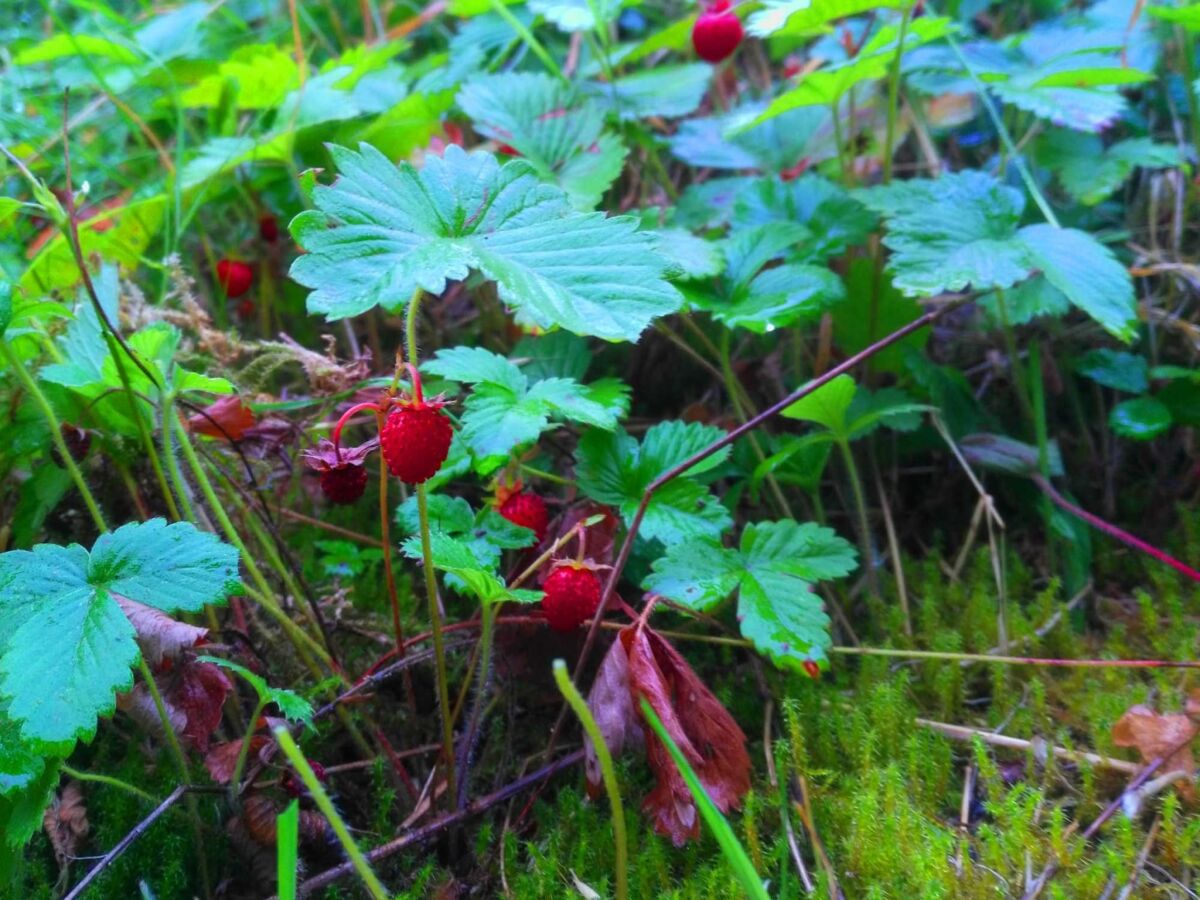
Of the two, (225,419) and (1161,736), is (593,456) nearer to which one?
(225,419)

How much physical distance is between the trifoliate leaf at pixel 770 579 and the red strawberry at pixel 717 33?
0.88 meters

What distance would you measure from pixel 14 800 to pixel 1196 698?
51.9 inches

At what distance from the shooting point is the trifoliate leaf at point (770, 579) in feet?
3.33

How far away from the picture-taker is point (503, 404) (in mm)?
1064

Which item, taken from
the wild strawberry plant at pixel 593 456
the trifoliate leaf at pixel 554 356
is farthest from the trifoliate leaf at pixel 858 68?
the trifoliate leaf at pixel 554 356

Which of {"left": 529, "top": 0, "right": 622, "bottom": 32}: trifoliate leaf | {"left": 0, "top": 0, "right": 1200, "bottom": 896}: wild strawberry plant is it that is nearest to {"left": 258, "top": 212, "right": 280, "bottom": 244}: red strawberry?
{"left": 0, "top": 0, "right": 1200, "bottom": 896}: wild strawberry plant

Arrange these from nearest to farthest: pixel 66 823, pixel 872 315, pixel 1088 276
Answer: pixel 66 823, pixel 1088 276, pixel 872 315

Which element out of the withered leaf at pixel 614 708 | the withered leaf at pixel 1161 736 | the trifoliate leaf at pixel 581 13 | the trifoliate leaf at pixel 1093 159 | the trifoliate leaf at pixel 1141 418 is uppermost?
the trifoliate leaf at pixel 581 13

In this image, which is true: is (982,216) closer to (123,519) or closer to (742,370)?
(742,370)

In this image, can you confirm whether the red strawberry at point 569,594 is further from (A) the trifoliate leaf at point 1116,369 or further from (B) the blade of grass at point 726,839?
(A) the trifoliate leaf at point 1116,369

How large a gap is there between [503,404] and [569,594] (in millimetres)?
241

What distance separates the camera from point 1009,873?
90 centimetres

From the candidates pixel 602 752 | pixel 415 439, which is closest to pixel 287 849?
pixel 602 752

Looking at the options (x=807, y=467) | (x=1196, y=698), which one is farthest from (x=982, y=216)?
(x=1196, y=698)
